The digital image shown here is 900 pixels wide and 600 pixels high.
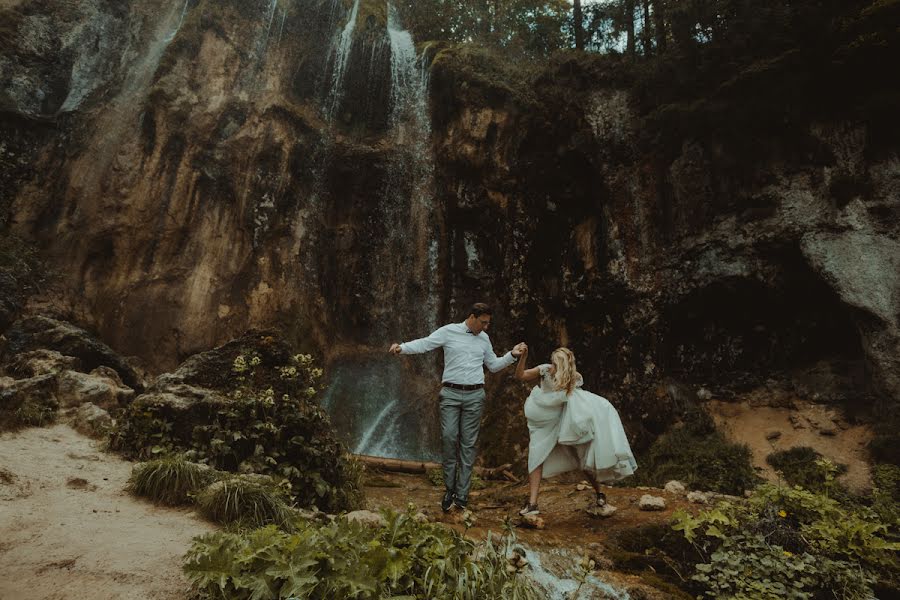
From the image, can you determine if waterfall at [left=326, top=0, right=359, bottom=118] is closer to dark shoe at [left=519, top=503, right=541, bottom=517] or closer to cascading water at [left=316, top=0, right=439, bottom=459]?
cascading water at [left=316, top=0, right=439, bottom=459]

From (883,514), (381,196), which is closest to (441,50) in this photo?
(381,196)

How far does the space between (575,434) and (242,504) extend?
3.05 meters

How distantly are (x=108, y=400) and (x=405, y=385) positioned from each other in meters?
7.74

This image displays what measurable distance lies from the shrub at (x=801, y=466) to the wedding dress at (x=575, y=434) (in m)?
4.31

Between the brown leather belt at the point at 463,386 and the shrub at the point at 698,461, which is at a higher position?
the brown leather belt at the point at 463,386

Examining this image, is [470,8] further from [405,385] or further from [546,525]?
[546,525]

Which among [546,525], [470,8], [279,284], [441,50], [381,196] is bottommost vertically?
[546,525]

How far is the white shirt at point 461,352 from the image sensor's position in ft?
18.0

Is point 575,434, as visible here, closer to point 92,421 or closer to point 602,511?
point 602,511

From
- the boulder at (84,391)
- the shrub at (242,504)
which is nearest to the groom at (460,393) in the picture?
the shrub at (242,504)

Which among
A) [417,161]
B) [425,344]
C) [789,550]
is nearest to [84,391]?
[425,344]

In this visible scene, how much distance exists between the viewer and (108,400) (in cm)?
714

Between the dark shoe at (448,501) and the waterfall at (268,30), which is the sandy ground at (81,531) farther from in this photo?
the waterfall at (268,30)

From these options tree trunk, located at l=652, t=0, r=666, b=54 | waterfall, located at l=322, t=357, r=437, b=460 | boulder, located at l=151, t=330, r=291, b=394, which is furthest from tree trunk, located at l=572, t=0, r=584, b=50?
boulder, located at l=151, t=330, r=291, b=394
